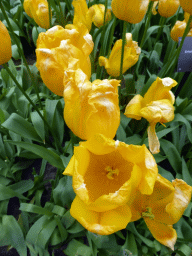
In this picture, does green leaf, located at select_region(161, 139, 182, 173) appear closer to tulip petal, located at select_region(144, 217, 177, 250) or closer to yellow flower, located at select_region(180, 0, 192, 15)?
tulip petal, located at select_region(144, 217, 177, 250)

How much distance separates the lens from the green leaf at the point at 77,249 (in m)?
0.77

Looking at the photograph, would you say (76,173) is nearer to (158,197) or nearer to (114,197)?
(114,197)

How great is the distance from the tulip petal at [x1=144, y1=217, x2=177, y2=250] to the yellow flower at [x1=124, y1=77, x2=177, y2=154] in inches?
7.3

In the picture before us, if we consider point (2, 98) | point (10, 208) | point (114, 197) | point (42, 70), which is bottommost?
point (10, 208)

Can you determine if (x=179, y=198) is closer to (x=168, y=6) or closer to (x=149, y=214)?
(x=149, y=214)

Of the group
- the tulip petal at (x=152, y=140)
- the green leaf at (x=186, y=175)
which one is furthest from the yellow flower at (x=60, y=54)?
the green leaf at (x=186, y=175)

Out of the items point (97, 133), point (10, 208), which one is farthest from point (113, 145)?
point (10, 208)

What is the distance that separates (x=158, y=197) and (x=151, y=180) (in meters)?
0.18

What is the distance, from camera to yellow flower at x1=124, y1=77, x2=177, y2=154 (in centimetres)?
58

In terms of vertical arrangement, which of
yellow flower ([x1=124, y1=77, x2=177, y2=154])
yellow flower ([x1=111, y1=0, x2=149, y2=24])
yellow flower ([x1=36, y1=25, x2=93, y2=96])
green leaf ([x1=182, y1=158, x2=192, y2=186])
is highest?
yellow flower ([x1=111, y1=0, x2=149, y2=24])

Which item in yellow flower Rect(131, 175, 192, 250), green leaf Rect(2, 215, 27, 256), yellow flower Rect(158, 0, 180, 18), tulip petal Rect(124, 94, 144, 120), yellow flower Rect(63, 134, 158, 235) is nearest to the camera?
yellow flower Rect(63, 134, 158, 235)

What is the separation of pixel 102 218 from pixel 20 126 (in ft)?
1.81

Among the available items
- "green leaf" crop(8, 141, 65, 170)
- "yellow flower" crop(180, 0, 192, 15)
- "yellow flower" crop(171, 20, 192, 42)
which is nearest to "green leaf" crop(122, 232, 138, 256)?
"green leaf" crop(8, 141, 65, 170)

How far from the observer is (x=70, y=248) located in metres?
0.83
